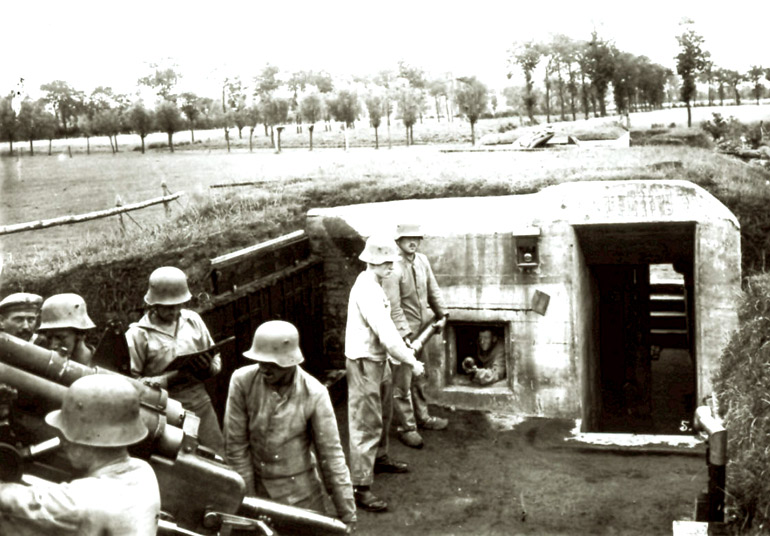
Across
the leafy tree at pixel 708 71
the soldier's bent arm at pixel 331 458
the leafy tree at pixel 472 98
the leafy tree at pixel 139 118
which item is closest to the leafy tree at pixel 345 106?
the leafy tree at pixel 472 98

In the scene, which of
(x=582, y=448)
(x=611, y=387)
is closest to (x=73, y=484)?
(x=582, y=448)

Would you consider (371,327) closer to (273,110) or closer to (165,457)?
(165,457)

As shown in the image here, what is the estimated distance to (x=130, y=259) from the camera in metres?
9.75

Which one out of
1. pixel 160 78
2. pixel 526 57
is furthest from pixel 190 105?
pixel 526 57

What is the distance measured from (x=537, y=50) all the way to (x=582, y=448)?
10096 mm

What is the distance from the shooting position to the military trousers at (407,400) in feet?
29.9

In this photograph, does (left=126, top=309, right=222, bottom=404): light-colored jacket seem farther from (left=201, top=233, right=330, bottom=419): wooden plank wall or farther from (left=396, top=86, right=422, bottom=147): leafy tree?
(left=396, top=86, right=422, bottom=147): leafy tree

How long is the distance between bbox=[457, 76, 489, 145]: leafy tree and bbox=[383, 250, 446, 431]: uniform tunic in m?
9.77

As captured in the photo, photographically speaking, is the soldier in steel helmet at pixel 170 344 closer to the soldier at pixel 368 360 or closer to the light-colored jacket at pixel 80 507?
the soldier at pixel 368 360

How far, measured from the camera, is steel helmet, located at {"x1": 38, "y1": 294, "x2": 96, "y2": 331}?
589cm

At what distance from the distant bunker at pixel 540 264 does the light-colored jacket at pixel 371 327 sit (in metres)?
3.14

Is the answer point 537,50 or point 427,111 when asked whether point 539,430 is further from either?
point 427,111

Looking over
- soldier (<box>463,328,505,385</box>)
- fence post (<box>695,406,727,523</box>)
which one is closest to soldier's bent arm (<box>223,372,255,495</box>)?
fence post (<box>695,406,727,523</box>)

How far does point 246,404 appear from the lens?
5.58 m
